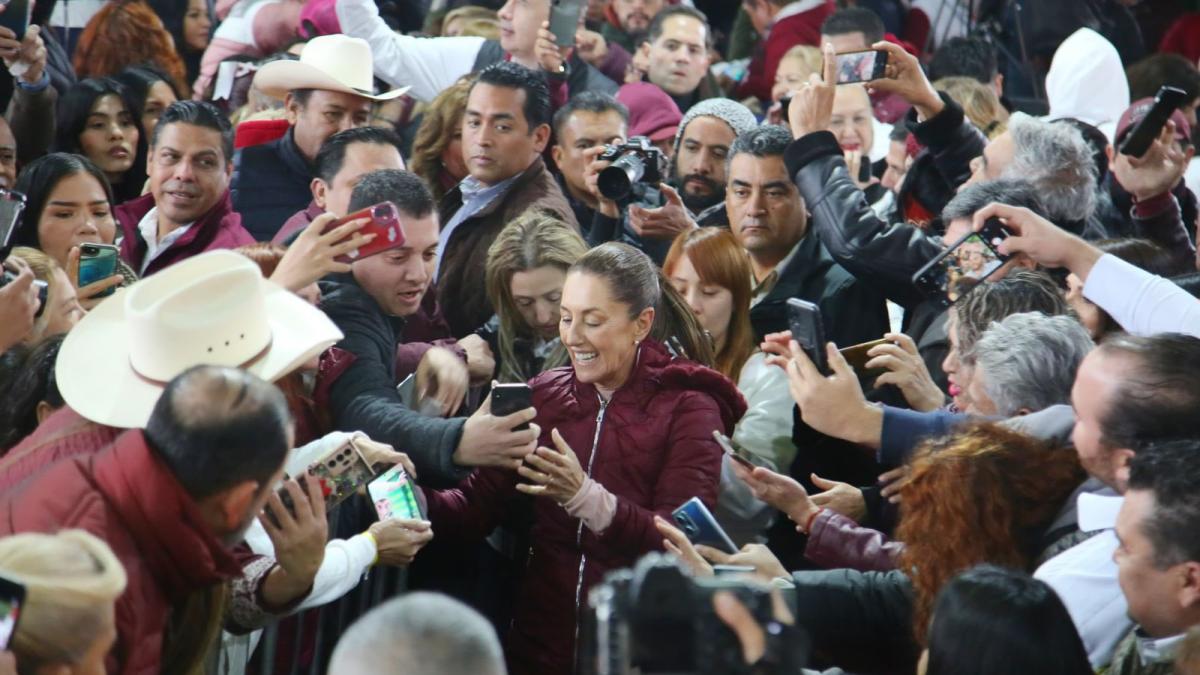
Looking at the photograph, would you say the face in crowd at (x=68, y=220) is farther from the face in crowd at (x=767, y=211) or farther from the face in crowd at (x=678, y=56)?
the face in crowd at (x=678, y=56)

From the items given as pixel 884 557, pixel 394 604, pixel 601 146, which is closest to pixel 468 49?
pixel 601 146

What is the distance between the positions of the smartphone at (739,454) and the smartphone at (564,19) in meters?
3.00

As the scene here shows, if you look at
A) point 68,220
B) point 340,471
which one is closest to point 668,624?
point 340,471

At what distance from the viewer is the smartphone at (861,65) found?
17.4ft

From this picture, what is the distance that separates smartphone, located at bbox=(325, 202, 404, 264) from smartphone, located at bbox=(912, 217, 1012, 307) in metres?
1.48

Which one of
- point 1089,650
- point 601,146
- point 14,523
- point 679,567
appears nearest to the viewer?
point 679,567

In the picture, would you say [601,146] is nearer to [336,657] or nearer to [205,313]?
[205,313]

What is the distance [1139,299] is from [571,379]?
1442 mm

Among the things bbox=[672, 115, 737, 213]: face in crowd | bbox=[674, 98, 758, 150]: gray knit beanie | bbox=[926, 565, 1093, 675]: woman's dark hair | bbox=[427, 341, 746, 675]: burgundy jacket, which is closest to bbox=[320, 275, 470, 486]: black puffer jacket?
bbox=[427, 341, 746, 675]: burgundy jacket

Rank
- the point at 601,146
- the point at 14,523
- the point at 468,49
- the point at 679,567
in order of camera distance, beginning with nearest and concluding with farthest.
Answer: the point at 679,567, the point at 14,523, the point at 601,146, the point at 468,49

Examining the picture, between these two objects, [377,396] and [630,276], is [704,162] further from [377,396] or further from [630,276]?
[377,396]

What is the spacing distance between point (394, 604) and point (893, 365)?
2.11 m

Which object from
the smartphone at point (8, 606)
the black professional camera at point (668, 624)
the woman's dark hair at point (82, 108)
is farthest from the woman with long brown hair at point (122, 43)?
the black professional camera at point (668, 624)

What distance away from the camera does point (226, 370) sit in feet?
9.45
